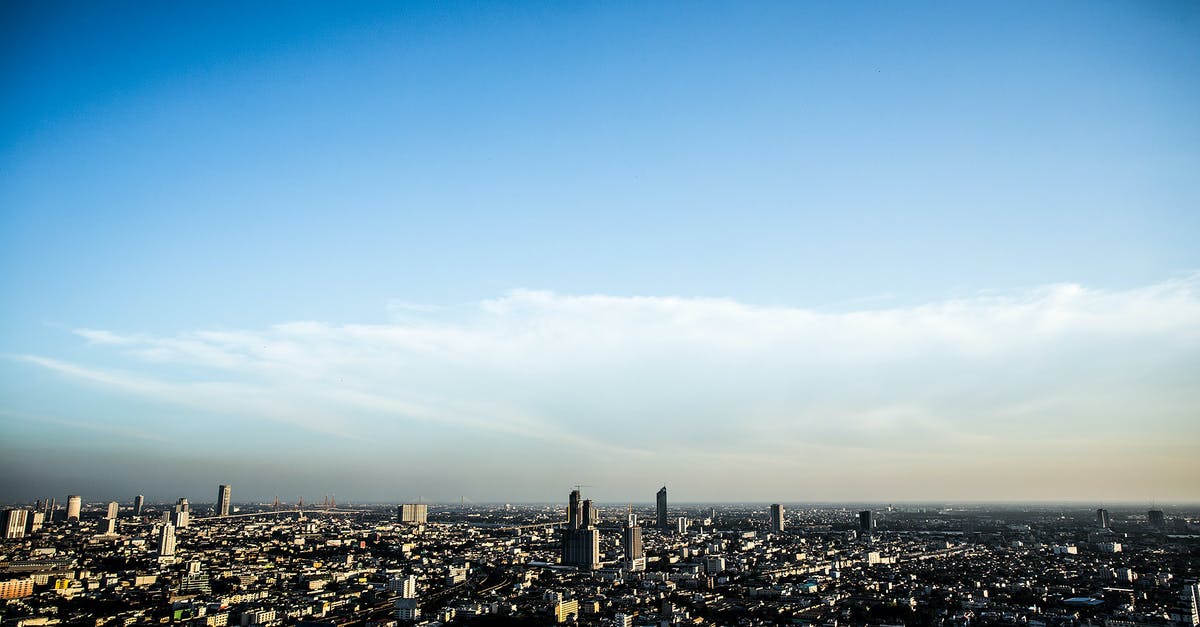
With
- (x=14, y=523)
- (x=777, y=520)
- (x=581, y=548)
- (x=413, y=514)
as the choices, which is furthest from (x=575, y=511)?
(x=14, y=523)

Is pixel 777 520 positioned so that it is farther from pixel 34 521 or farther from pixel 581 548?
pixel 34 521

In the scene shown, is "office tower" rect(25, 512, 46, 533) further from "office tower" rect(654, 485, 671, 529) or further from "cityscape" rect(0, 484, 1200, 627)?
"office tower" rect(654, 485, 671, 529)

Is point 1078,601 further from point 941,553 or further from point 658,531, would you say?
point 658,531

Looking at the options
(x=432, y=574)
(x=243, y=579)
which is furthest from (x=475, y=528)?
(x=243, y=579)

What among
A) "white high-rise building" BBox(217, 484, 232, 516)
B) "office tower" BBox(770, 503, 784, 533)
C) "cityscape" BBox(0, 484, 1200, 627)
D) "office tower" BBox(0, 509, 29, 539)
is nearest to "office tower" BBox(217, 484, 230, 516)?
"white high-rise building" BBox(217, 484, 232, 516)

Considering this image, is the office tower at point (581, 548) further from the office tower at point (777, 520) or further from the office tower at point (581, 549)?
the office tower at point (777, 520)
